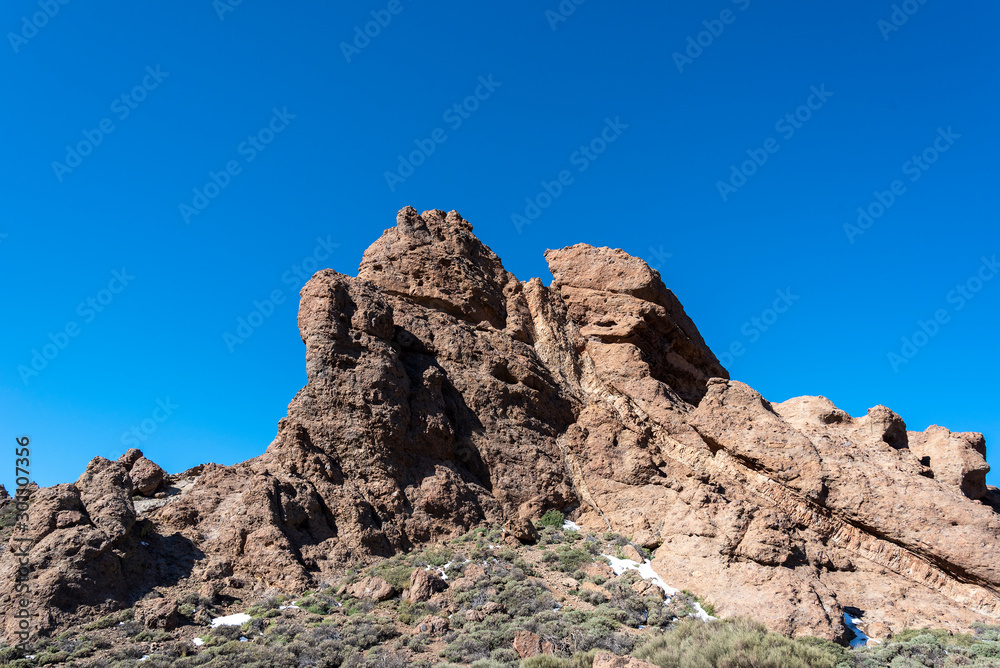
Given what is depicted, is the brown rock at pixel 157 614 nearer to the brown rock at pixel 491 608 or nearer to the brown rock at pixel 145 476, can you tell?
the brown rock at pixel 491 608

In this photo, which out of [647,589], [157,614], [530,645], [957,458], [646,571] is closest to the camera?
[530,645]

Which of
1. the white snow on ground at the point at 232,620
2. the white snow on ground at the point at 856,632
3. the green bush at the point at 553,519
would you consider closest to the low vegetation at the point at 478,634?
the white snow on ground at the point at 232,620

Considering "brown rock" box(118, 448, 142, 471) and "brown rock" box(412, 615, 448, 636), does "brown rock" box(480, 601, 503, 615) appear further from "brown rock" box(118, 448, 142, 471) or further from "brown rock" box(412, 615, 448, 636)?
"brown rock" box(118, 448, 142, 471)

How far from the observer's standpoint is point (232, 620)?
53.7 feet

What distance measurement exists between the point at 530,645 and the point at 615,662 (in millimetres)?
2839

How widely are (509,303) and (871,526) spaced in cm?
1666

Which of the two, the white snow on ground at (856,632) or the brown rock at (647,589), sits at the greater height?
the brown rock at (647,589)

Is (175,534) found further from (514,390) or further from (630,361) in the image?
(630,361)

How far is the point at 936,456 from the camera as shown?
82.5 feet

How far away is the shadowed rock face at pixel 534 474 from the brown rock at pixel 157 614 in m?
0.82

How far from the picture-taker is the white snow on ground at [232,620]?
16125mm

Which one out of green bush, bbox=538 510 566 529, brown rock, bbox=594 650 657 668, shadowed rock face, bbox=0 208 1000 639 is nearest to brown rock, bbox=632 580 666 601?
shadowed rock face, bbox=0 208 1000 639

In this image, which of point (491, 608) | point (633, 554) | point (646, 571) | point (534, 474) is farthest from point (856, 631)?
point (534, 474)

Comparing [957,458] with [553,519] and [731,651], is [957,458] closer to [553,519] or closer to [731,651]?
[553,519]
